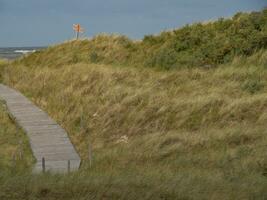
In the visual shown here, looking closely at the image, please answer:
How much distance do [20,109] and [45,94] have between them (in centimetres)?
231

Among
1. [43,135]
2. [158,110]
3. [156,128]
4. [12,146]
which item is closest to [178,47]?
[158,110]

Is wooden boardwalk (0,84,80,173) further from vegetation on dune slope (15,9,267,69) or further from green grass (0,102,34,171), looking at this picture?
vegetation on dune slope (15,9,267,69)

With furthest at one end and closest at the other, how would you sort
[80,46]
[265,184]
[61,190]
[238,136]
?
[80,46]
[238,136]
[265,184]
[61,190]

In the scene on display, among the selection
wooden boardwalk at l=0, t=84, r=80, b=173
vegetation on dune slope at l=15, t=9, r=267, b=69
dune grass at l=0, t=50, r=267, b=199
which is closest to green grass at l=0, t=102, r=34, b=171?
wooden boardwalk at l=0, t=84, r=80, b=173

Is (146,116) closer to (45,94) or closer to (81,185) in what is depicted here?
(45,94)

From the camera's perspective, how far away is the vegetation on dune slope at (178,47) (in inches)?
881

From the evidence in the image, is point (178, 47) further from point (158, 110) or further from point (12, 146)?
point (12, 146)

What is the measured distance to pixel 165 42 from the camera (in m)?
26.0

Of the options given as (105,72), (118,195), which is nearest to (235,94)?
(105,72)

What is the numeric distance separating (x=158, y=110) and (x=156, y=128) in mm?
1005

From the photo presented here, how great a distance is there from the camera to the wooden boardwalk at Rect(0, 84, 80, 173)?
41.2 ft

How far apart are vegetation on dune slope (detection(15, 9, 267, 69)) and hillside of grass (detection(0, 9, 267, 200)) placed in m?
0.05

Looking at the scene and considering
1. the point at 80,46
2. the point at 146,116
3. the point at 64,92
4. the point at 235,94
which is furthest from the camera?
the point at 80,46

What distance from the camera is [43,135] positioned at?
49.9ft
